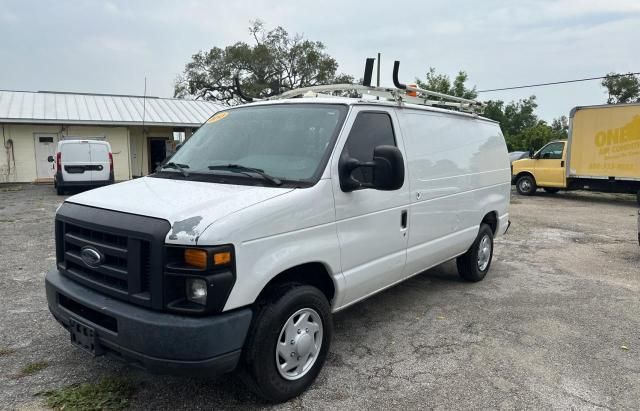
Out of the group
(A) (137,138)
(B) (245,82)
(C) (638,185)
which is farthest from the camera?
(B) (245,82)

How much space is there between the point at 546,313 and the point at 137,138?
22.0m

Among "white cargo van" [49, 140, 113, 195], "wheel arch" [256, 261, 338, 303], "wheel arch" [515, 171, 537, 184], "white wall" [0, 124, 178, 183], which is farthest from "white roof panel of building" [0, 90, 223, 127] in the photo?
"wheel arch" [256, 261, 338, 303]

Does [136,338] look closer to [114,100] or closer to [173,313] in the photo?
[173,313]

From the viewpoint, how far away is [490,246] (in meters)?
6.24

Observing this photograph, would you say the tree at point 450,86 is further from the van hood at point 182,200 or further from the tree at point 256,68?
the van hood at point 182,200

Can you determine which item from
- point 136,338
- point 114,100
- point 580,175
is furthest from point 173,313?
point 114,100

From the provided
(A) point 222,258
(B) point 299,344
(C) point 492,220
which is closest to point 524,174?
(C) point 492,220

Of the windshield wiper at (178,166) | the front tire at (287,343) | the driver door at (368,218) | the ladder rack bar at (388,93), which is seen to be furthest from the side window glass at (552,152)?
the windshield wiper at (178,166)

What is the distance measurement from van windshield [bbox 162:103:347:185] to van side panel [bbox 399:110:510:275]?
3.36 ft

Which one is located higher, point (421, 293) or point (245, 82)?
point (245, 82)

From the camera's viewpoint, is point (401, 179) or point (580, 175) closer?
point (401, 179)

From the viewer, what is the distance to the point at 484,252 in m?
6.10

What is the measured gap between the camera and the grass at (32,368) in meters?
3.50

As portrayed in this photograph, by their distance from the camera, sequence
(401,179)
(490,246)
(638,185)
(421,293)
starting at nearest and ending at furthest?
(401,179) < (421,293) < (490,246) < (638,185)
